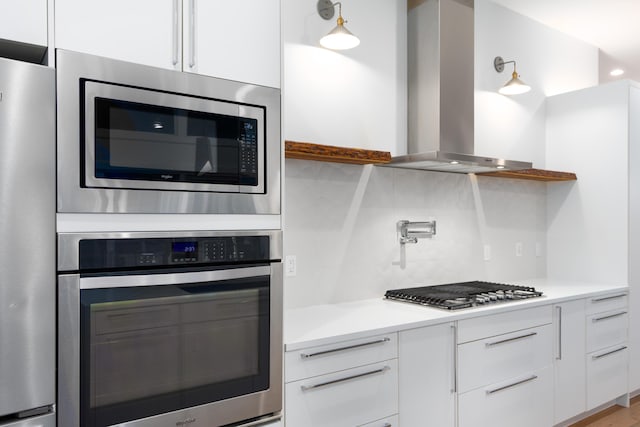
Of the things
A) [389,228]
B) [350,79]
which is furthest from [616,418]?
[350,79]

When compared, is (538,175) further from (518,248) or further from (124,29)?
(124,29)

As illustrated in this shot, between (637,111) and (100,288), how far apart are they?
3.75 metres

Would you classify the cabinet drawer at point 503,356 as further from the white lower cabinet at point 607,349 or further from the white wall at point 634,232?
the white wall at point 634,232

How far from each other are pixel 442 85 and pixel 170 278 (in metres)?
2.00

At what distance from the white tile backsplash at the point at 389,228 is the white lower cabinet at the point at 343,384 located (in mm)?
A: 604

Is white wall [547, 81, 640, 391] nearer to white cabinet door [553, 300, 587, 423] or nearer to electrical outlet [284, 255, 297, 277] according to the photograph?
white cabinet door [553, 300, 587, 423]

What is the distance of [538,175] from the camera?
3373 millimetres

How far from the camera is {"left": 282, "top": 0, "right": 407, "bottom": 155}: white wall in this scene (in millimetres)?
2508

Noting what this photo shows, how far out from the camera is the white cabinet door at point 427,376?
2100mm

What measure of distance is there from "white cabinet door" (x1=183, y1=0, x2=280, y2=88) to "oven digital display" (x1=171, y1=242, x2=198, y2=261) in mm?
→ 560

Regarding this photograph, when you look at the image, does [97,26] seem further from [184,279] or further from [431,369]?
[431,369]

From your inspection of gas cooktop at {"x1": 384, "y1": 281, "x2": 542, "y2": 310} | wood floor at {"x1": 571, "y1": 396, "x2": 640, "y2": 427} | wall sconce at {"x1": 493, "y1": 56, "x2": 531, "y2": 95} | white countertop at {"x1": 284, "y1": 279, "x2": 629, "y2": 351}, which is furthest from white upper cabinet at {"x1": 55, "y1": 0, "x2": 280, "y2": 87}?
wood floor at {"x1": 571, "y1": 396, "x2": 640, "y2": 427}

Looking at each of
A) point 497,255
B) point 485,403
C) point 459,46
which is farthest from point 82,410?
point 497,255

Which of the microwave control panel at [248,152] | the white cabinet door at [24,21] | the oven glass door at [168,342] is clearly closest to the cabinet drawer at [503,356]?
the oven glass door at [168,342]
